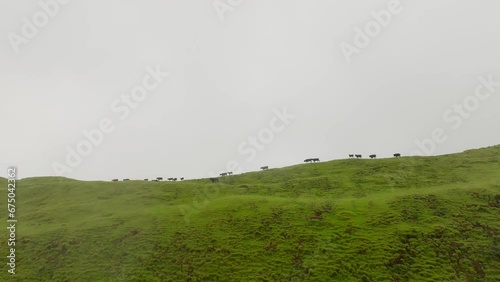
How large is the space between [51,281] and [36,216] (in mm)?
23400

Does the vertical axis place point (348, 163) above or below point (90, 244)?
above

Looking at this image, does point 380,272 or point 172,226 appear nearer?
point 380,272

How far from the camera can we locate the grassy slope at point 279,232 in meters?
42.2

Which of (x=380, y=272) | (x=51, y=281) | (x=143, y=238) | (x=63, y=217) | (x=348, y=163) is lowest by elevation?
(x=380, y=272)

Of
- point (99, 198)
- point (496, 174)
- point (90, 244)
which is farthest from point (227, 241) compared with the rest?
point (496, 174)

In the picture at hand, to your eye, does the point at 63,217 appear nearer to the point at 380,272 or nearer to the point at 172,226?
the point at 172,226

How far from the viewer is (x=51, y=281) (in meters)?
42.6

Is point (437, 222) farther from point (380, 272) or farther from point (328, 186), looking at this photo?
point (328, 186)

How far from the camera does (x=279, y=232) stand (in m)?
50.2

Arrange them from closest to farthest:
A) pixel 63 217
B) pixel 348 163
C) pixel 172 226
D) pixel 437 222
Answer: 1. pixel 437 222
2. pixel 172 226
3. pixel 63 217
4. pixel 348 163

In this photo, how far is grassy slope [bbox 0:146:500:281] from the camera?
42188 mm

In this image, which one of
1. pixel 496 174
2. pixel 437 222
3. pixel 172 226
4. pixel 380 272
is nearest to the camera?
pixel 380 272

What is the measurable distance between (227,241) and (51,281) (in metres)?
22.0

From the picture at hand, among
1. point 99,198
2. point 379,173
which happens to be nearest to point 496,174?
point 379,173
